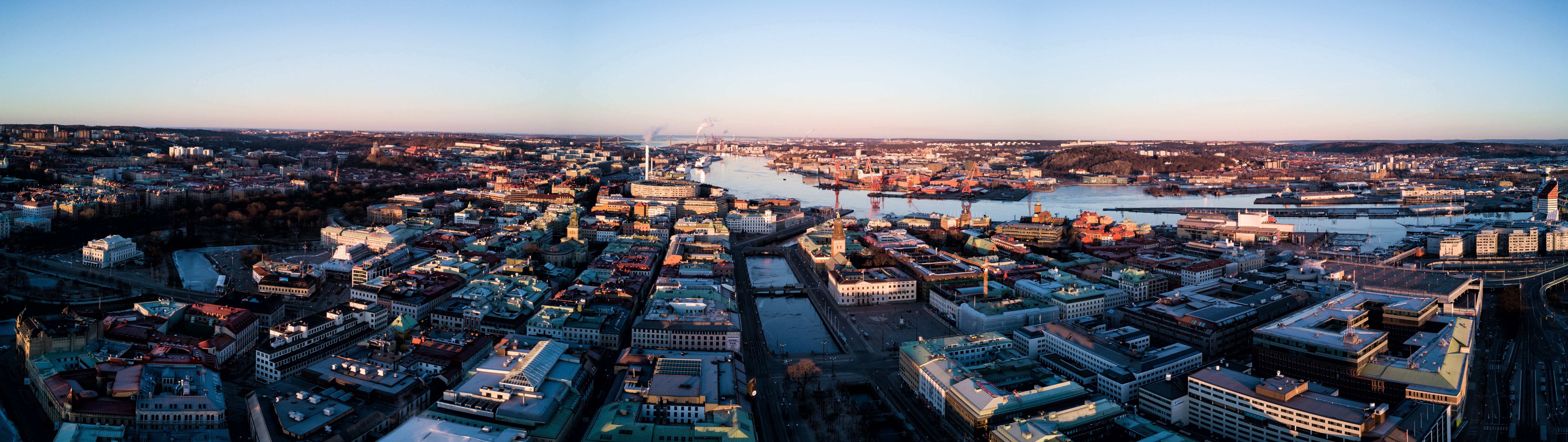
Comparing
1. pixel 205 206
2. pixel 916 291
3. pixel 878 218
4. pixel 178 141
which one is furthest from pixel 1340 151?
pixel 178 141

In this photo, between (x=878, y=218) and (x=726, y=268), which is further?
(x=878, y=218)

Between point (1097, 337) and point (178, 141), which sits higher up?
point (178, 141)

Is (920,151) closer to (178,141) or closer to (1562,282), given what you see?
(178,141)

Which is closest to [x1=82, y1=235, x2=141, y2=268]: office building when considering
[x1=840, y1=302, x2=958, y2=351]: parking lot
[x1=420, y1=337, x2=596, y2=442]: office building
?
[x1=420, y1=337, x2=596, y2=442]: office building

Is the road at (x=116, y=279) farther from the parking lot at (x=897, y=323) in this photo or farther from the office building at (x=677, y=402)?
the parking lot at (x=897, y=323)

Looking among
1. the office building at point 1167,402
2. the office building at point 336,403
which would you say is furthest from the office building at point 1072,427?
the office building at point 336,403

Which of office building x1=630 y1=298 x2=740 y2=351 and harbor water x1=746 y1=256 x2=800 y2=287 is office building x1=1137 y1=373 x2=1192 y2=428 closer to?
office building x1=630 y1=298 x2=740 y2=351
